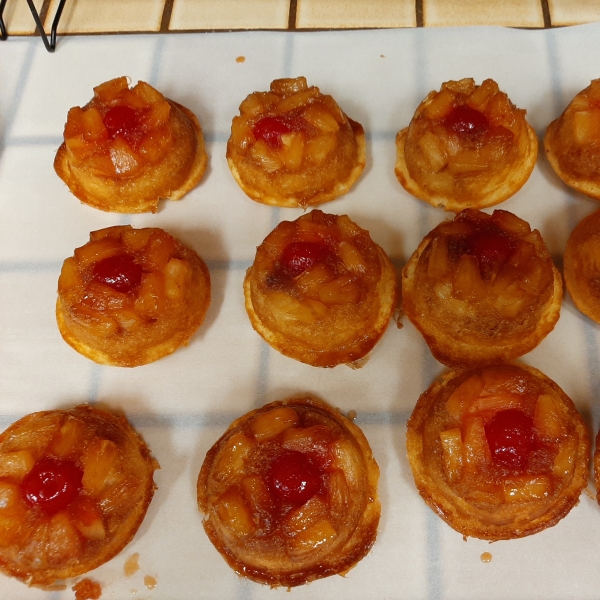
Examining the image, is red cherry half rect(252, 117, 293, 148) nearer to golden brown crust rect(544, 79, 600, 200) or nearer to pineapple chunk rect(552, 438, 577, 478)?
golden brown crust rect(544, 79, 600, 200)

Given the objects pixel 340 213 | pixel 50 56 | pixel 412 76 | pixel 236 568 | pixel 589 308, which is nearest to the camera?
pixel 236 568

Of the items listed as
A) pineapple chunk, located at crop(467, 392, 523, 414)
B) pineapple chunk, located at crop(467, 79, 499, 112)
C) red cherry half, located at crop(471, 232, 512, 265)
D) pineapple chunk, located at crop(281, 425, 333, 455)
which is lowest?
pineapple chunk, located at crop(281, 425, 333, 455)

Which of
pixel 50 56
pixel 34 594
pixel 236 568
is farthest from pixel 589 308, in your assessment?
pixel 50 56

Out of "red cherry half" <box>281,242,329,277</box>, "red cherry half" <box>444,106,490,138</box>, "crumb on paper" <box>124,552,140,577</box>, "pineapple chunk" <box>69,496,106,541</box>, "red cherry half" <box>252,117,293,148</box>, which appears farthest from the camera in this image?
"red cherry half" <box>252,117,293,148</box>

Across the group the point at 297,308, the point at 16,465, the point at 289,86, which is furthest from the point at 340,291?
the point at 16,465

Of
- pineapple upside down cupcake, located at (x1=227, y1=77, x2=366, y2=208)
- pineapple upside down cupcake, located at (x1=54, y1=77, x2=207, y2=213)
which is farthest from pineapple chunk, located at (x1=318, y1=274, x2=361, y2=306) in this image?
pineapple upside down cupcake, located at (x1=54, y1=77, x2=207, y2=213)

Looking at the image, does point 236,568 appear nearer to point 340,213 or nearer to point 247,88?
point 340,213

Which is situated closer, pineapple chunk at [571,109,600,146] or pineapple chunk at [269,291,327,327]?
pineapple chunk at [269,291,327,327]

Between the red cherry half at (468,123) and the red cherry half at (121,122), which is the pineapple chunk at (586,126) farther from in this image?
the red cherry half at (121,122)
